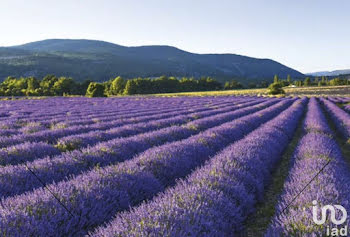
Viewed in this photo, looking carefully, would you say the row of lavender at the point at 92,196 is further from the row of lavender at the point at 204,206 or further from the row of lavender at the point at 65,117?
the row of lavender at the point at 65,117

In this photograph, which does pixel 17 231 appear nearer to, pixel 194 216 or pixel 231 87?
pixel 194 216

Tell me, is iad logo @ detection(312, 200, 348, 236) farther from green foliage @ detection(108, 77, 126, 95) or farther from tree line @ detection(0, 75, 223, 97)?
green foliage @ detection(108, 77, 126, 95)

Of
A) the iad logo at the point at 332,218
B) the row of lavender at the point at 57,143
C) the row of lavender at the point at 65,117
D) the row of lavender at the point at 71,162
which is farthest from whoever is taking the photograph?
the row of lavender at the point at 65,117

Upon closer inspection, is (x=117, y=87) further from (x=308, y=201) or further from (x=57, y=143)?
(x=308, y=201)

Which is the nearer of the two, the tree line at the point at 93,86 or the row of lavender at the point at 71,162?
the row of lavender at the point at 71,162

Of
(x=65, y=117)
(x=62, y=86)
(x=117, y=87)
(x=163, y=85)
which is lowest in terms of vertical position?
(x=65, y=117)

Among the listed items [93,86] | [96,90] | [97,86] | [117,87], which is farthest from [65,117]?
[117,87]

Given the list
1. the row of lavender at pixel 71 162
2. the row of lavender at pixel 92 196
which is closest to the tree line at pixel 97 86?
the row of lavender at pixel 71 162

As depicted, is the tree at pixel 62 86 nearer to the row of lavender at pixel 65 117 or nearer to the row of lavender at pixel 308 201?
the row of lavender at pixel 65 117

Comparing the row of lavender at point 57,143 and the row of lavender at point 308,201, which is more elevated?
the row of lavender at point 308,201

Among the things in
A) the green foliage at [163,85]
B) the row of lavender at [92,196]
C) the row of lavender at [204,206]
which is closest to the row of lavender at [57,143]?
the row of lavender at [92,196]

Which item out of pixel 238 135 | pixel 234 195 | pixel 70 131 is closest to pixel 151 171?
pixel 234 195

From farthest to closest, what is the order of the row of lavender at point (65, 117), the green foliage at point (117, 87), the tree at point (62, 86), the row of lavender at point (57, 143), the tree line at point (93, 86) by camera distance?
the green foliage at point (117, 87) → the tree at point (62, 86) → the tree line at point (93, 86) → the row of lavender at point (65, 117) → the row of lavender at point (57, 143)

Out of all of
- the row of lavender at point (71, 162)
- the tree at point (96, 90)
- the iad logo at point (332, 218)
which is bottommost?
the tree at point (96, 90)
